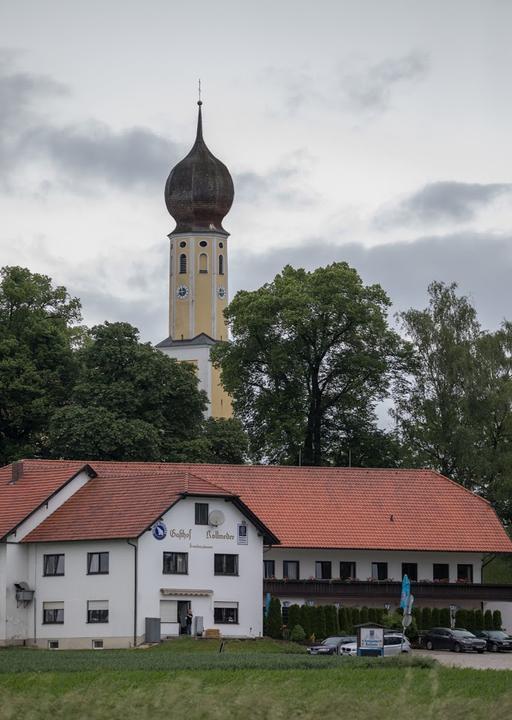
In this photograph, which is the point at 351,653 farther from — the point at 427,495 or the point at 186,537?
the point at 427,495

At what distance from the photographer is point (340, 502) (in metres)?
82.4

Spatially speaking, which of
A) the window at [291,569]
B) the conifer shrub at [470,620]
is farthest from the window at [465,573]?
the window at [291,569]

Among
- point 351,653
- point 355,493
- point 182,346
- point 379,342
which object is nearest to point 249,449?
point 379,342

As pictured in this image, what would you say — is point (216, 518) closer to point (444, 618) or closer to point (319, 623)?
point (319, 623)

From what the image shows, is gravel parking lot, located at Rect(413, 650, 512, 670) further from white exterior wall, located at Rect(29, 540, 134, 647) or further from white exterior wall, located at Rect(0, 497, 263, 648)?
white exterior wall, located at Rect(29, 540, 134, 647)

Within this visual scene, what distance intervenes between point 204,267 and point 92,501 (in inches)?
3067

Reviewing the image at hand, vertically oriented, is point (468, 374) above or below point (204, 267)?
below

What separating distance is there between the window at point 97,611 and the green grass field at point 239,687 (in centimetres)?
461

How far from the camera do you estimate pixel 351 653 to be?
63000mm

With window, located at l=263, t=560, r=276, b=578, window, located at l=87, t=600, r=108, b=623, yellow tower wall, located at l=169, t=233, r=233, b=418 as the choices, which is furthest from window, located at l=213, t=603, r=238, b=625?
yellow tower wall, located at l=169, t=233, r=233, b=418

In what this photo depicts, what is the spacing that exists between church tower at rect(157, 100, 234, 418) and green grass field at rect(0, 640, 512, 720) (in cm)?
8089

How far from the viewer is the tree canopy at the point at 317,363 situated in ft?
323

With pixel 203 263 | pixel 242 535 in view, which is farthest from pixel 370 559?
pixel 203 263

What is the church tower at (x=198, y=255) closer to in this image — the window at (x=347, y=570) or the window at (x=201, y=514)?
the window at (x=347, y=570)
